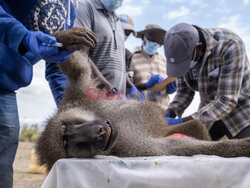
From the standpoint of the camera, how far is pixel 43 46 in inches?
44.7

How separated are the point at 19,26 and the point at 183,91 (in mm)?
1963

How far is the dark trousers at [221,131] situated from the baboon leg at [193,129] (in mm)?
412

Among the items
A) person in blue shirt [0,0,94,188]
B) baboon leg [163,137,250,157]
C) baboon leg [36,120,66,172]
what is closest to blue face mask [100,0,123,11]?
person in blue shirt [0,0,94,188]

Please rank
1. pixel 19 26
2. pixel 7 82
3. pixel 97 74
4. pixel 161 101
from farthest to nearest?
pixel 161 101 < pixel 97 74 < pixel 7 82 < pixel 19 26

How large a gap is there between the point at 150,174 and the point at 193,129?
1.24 m

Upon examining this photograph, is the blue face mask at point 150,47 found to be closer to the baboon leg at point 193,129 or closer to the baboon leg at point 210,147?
the baboon leg at point 193,129

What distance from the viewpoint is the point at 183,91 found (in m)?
2.70

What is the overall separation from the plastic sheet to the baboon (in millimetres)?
260

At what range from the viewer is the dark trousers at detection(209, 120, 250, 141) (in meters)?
2.19

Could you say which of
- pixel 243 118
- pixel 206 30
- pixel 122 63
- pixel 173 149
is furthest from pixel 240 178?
pixel 206 30

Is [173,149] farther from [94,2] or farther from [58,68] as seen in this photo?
[94,2]

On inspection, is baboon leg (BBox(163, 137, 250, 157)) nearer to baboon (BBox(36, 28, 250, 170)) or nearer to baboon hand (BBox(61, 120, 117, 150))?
baboon (BBox(36, 28, 250, 170))

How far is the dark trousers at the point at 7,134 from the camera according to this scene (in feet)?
4.65

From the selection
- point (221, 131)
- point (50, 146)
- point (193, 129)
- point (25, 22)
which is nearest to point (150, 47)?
point (221, 131)
